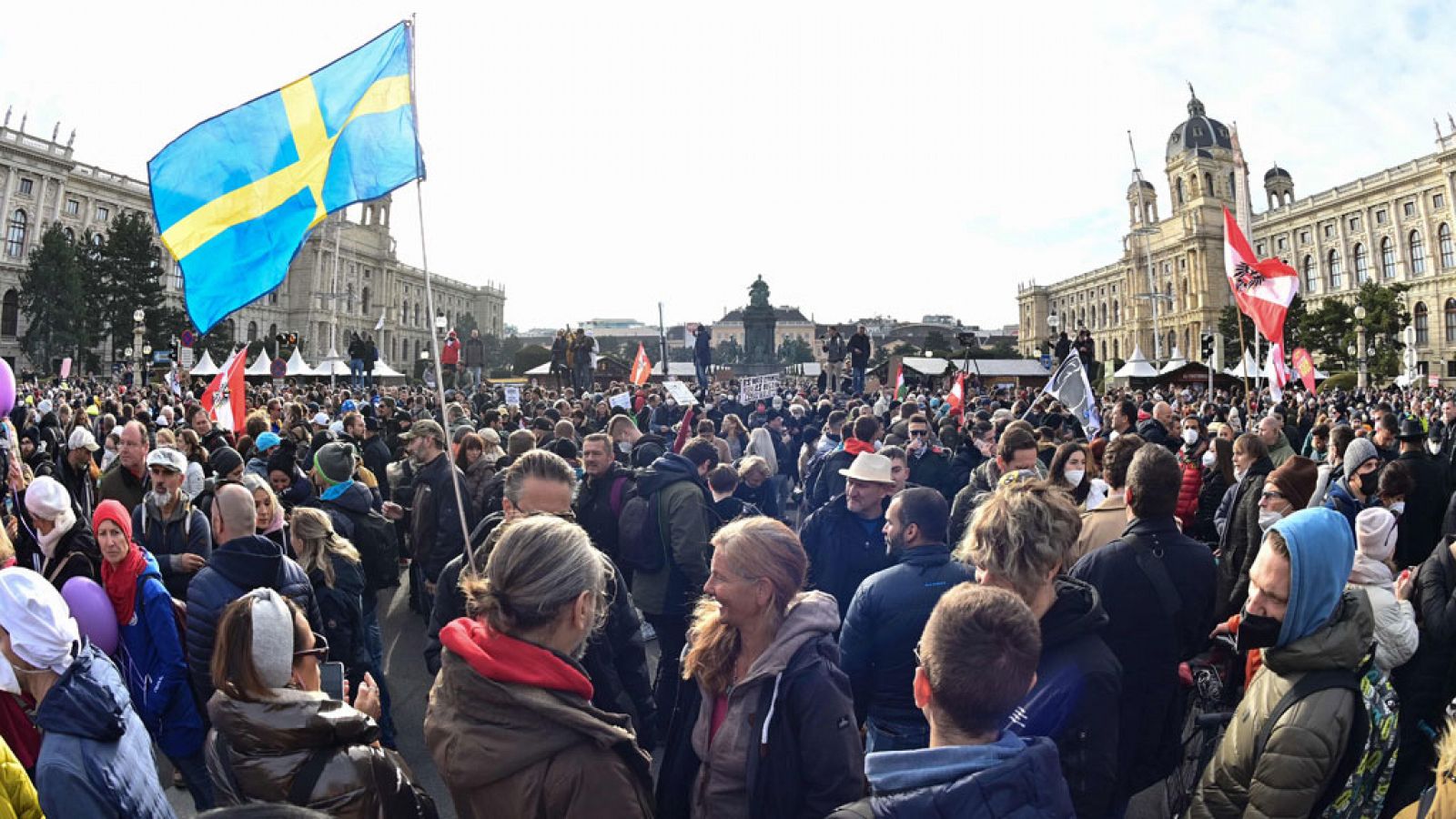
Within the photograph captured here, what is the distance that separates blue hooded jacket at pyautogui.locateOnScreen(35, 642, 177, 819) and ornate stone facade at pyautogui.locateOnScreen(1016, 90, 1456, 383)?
48478mm

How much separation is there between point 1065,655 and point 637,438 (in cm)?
614

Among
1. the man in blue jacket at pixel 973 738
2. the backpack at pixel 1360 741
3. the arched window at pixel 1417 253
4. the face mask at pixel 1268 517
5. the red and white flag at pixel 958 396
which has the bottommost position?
the backpack at pixel 1360 741

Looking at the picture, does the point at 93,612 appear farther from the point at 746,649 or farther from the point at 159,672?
the point at 746,649

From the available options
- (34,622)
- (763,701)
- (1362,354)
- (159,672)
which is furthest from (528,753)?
(1362,354)

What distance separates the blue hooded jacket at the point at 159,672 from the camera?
136 inches

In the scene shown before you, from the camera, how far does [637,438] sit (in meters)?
8.34

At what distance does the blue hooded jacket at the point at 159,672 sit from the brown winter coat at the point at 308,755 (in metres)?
1.74

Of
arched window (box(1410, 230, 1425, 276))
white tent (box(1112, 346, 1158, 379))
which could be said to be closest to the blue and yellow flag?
white tent (box(1112, 346, 1158, 379))

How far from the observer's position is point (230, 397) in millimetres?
9320

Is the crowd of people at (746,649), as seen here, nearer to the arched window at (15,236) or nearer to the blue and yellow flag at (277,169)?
the blue and yellow flag at (277,169)

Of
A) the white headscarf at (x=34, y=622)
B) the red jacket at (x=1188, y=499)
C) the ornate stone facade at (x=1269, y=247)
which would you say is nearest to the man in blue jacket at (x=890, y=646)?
the white headscarf at (x=34, y=622)

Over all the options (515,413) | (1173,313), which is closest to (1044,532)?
(515,413)

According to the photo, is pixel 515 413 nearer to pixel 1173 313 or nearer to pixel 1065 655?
pixel 1065 655

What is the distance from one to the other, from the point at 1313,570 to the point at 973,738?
50.2 inches
